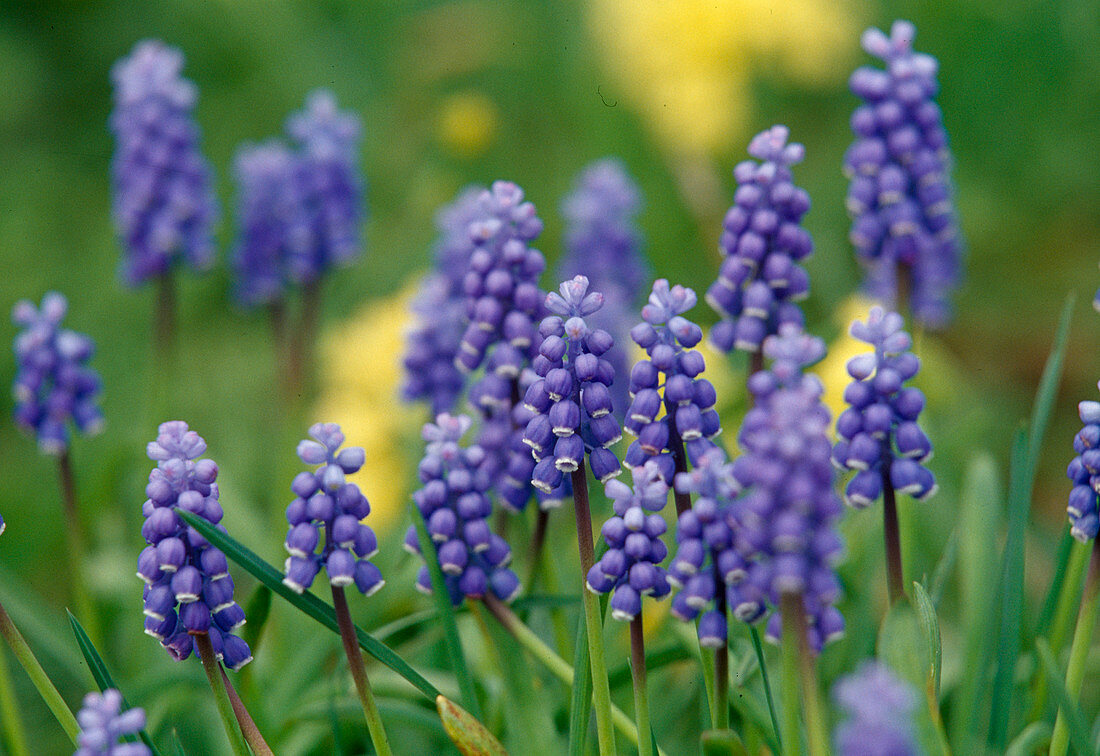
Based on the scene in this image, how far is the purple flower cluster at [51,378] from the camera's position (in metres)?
3.19

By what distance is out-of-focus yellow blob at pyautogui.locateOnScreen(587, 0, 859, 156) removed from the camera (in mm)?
6340

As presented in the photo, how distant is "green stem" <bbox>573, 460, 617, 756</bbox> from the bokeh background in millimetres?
1922

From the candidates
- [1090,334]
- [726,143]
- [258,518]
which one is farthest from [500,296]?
[1090,334]

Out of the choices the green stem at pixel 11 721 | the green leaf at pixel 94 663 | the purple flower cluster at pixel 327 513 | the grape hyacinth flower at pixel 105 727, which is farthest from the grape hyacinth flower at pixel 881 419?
the green stem at pixel 11 721

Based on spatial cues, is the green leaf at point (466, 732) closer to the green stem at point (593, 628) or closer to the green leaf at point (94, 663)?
the green stem at point (593, 628)

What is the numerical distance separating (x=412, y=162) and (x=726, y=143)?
2280 mm

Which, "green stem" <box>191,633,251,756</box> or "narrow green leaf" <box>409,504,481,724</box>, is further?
"narrow green leaf" <box>409,504,481,724</box>

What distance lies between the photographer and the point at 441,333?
354cm

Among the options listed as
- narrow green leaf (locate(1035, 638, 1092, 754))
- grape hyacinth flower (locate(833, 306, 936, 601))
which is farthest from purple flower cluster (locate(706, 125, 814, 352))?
narrow green leaf (locate(1035, 638, 1092, 754))

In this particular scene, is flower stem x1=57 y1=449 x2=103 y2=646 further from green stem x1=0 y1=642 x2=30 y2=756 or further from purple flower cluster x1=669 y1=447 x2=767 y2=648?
purple flower cluster x1=669 y1=447 x2=767 y2=648

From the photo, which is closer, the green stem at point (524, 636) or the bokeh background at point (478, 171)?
the green stem at point (524, 636)

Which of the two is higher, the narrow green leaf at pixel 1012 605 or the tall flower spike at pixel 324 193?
the tall flower spike at pixel 324 193

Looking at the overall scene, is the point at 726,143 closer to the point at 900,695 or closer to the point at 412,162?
the point at 412,162

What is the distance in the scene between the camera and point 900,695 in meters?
1.38
